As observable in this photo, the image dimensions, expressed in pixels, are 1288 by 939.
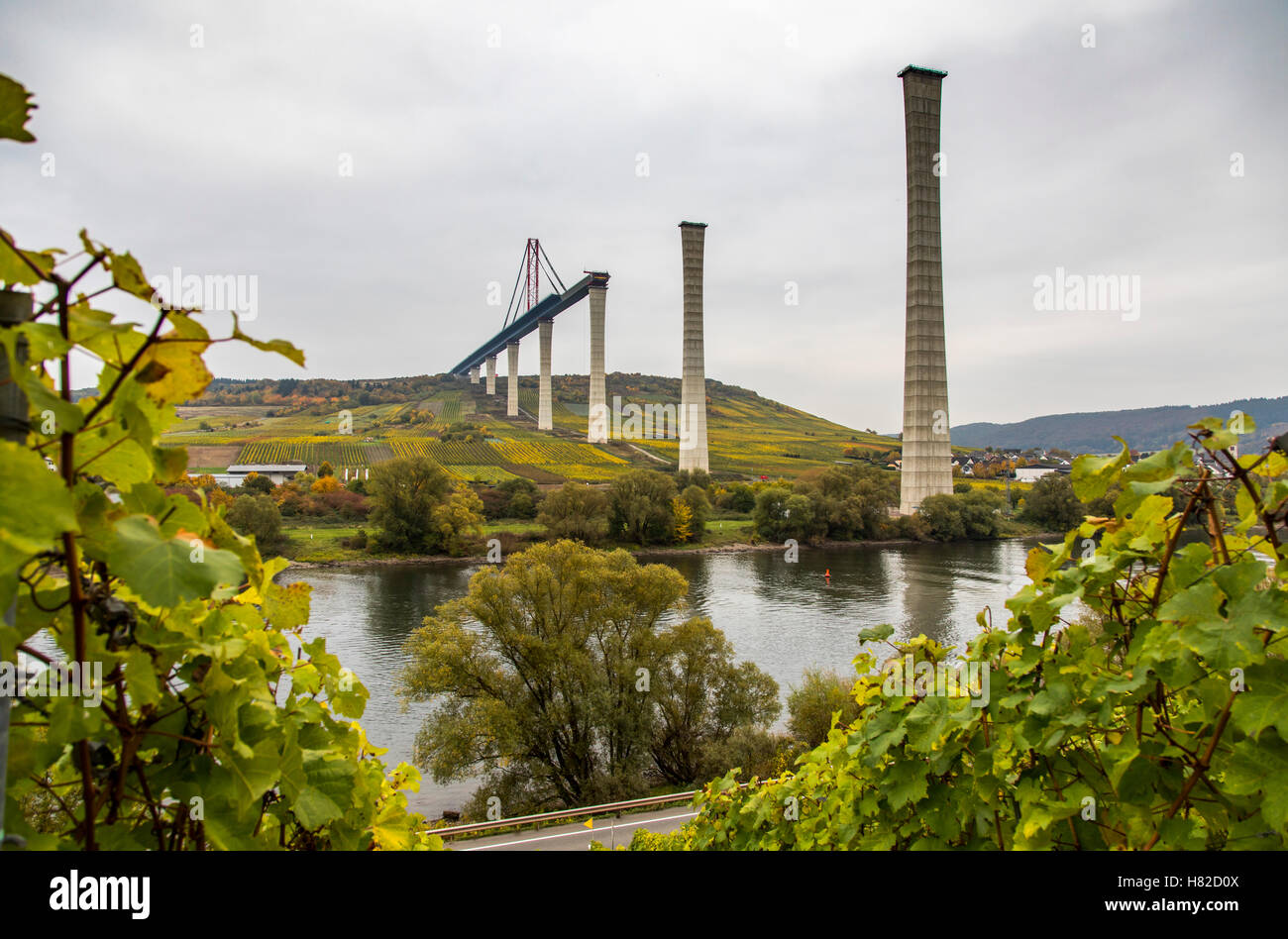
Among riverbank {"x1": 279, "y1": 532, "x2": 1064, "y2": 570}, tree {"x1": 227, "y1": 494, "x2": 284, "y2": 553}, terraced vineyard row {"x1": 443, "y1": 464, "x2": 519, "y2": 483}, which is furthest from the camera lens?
terraced vineyard row {"x1": 443, "y1": 464, "x2": 519, "y2": 483}

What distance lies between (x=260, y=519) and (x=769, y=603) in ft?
78.7

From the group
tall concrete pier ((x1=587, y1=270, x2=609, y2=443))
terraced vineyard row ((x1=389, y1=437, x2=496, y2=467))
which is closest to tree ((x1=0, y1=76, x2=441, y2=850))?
terraced vineyard row ((x1=389, y1=437, x2=496, y2=467))

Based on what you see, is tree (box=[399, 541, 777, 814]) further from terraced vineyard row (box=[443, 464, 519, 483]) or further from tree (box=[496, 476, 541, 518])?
terraced vineyard row (box=[443, 464, 519, 483])

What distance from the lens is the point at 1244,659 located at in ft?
3.45

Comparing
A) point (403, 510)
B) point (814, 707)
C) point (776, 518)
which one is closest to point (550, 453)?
point (403, 510)

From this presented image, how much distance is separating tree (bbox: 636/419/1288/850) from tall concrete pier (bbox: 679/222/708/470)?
199ft

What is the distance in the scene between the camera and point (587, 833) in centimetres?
1252

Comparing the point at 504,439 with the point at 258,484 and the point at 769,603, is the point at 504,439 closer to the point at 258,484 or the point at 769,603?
the point at 258,484

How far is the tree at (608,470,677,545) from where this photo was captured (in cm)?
4366

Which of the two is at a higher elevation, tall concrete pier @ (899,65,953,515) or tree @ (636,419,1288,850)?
tall concrete pier @ (899,65,953,515)

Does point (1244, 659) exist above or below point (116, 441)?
below
